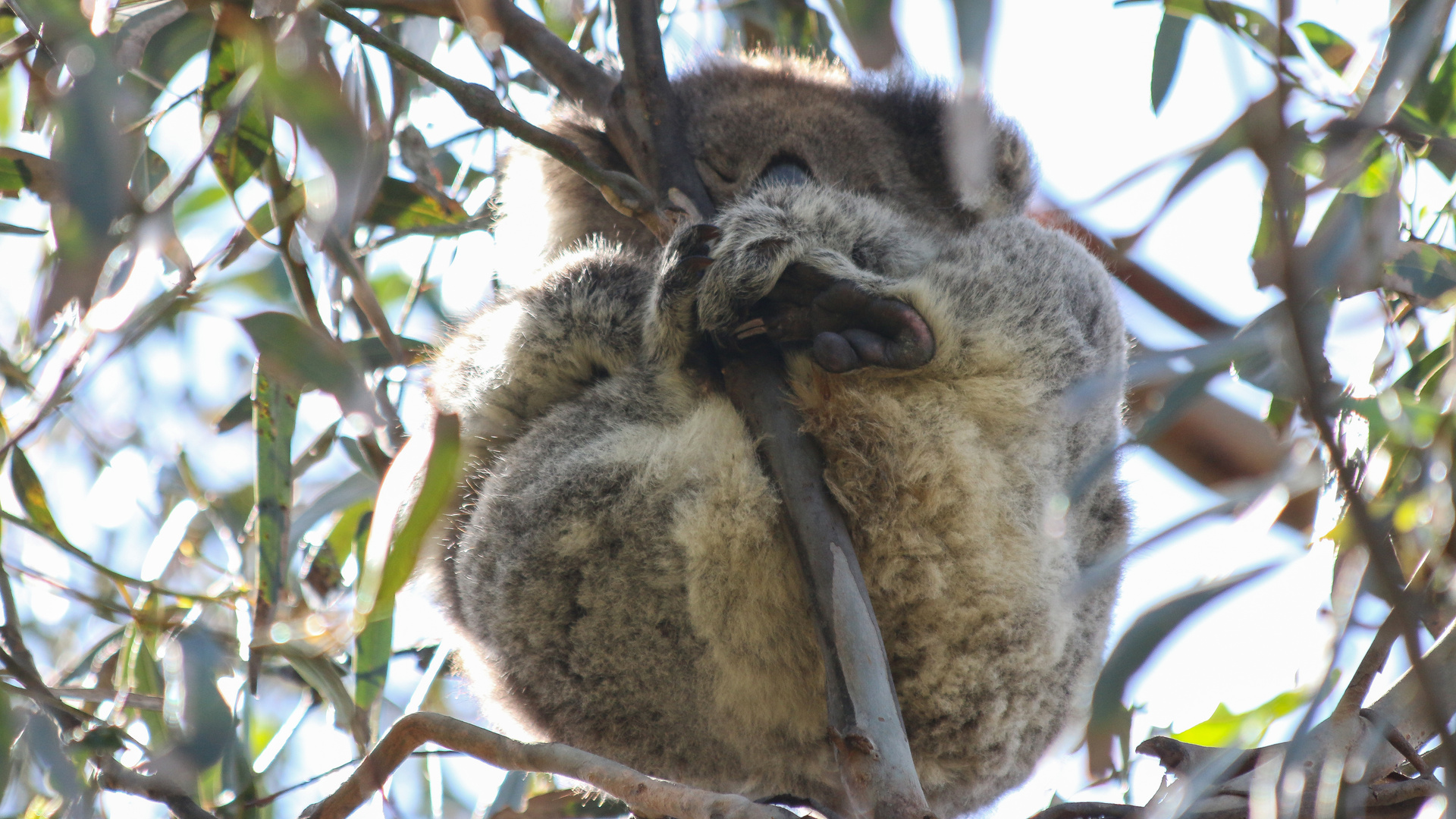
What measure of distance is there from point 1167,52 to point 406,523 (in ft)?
3.86

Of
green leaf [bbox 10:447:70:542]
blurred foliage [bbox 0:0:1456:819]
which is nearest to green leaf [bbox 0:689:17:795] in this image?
blurred foliage [bbox 0:0:1456:819]

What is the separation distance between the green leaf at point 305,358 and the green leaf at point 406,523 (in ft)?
0.56

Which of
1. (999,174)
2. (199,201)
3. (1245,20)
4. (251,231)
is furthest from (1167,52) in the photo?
(199,201)

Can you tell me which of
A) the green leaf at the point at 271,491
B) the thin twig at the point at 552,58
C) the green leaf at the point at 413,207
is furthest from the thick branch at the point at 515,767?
the green leaf at the point at 413,207

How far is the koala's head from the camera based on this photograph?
7.32ft

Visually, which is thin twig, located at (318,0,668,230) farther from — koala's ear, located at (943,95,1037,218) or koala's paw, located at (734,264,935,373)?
koala's ear, located at (943,95,1037,218)

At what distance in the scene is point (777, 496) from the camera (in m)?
1.56

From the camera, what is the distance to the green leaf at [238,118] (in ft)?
5.28

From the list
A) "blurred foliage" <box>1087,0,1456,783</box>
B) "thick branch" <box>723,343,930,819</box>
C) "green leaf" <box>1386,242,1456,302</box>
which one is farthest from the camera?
"green leaf" <box>1386,242,1456,302</box>

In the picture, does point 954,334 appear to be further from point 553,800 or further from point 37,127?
point 37,127

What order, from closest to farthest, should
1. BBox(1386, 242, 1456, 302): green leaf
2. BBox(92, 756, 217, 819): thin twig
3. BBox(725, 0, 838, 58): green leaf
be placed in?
1. BBox(92, 756, 217, 819): thin twig
2. BBox(1386, 242, 1456, 302): green leaf
3. BBox(725, 0, 838, 58): green leaf

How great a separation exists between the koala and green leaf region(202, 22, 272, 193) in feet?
1.45

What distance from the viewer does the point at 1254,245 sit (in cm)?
206

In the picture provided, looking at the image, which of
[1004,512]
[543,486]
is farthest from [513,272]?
[1004,512]
